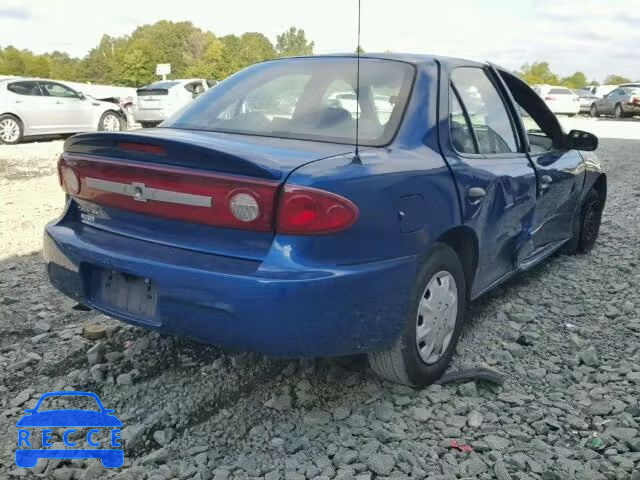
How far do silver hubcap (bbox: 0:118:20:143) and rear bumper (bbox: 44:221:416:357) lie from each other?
483 inches

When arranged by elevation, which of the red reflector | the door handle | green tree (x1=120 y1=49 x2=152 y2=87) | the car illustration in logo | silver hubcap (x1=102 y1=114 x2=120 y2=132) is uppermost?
green tree (x1=120 y1=49 x2=152 y2=87)

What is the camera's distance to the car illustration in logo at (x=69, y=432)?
96.7 inches

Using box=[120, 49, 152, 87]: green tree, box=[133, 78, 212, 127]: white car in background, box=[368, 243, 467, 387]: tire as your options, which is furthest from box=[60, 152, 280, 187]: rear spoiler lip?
box=[120, 49, 152, 87]: green tree

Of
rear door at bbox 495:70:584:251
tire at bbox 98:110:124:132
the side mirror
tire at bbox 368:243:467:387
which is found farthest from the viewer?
tire at bbox 98:110:124:132

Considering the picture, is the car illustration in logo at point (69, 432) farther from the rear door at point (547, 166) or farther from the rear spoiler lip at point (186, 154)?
the rear door at point (547, 166)

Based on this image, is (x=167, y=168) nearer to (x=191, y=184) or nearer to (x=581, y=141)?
(x=191, y=184)

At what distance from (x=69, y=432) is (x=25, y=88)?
13258 millimetres

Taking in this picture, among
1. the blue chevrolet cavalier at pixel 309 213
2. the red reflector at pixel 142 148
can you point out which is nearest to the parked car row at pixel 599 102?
the blue chevrolet cavalier at pixel 309 213

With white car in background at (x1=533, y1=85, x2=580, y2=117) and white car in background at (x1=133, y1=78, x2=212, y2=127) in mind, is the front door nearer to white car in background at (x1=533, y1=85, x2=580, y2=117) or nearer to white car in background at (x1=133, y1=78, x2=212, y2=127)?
white car in background at (x1=133, y1=78, x2=212, y2=127)

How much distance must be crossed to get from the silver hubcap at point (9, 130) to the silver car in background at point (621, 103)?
21940mm

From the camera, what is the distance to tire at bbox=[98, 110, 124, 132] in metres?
15.1

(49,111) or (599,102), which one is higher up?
(599,102)

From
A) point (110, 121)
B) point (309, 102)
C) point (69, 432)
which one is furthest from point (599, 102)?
point (69, 432)

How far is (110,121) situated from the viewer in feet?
50.3
